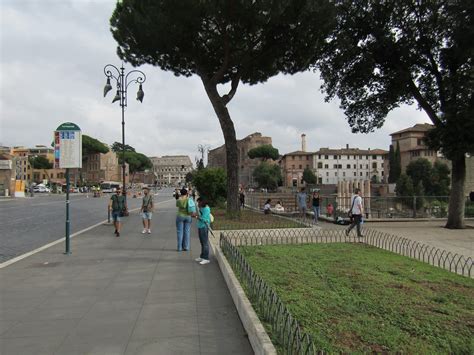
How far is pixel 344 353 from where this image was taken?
3.48 metres

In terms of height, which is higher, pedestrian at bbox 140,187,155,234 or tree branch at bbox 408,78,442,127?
tree branch at bbox 408,78,442,127

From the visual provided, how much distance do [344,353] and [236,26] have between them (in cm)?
1459

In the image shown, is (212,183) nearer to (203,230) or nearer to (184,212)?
(184,212)

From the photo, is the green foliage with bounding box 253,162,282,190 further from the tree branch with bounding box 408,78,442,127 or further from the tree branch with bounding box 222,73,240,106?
the tree branch with bounding box 408,78,442,127

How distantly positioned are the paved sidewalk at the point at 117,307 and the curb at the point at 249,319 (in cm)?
13

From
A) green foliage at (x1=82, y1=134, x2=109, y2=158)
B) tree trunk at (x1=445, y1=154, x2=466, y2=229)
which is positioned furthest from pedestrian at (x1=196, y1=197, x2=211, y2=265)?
green foliage at (x1=82, y1=134, x2=109, y2=158)

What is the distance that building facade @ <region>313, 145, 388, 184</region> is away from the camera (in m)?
106

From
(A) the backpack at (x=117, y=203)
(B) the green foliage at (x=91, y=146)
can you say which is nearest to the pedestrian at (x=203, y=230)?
(A) the backpack at (x=117, y=203)

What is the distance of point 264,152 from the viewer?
4318 inches

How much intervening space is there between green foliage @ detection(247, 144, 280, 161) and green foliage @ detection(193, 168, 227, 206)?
84740 mm

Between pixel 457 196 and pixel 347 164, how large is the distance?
93586 mm

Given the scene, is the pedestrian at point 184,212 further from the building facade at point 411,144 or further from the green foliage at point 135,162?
the green foliage at point 135,162

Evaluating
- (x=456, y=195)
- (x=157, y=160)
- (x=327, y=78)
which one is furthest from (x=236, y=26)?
(x=157, y=160)

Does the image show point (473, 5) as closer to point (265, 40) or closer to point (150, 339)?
point (265, 40)
